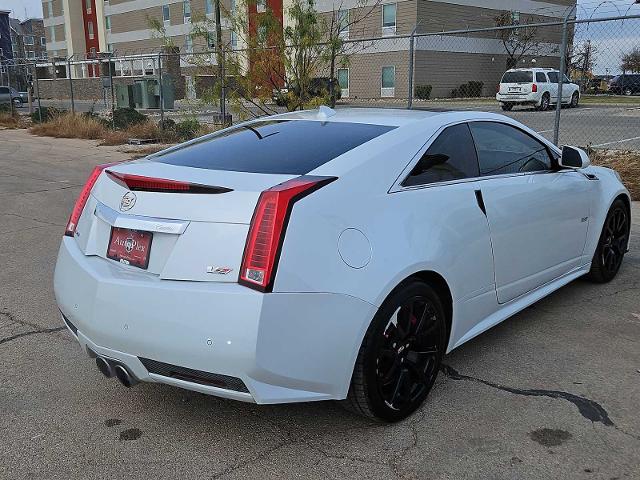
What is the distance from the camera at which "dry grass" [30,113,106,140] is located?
1947 centimetres

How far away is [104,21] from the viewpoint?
67.2 m

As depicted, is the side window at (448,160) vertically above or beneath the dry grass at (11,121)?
above

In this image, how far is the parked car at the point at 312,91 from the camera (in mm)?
12039

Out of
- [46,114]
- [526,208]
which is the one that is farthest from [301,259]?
[46,114]

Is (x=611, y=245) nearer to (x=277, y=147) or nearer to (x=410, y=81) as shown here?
(x=277, y=147)

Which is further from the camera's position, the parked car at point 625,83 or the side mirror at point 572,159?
the parked car at point 625,83

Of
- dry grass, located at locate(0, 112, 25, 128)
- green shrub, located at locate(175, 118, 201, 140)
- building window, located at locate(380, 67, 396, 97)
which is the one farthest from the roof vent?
building window, located at locate(380, 67, 396, 97)

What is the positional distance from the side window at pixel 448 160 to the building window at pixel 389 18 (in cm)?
3938

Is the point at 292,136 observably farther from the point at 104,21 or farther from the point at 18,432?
the point at 104,21

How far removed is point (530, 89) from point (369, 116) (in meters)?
25.7

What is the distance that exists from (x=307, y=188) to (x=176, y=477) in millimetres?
1385

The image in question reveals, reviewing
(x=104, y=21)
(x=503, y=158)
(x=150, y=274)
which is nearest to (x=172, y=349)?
(x=150, y=274)

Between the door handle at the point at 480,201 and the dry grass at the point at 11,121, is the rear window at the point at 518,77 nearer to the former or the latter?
the dry grass at the point at 11,121


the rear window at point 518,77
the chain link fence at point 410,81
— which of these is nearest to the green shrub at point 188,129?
the chain link fence at point 410,81
